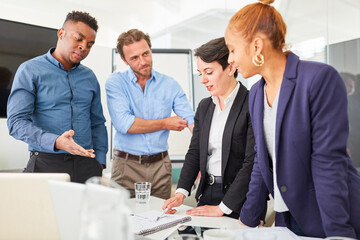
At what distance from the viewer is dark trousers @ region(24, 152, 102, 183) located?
205 centimetres

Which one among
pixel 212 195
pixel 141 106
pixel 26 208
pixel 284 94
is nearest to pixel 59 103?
pixel 141 106

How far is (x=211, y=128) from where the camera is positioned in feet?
6.13

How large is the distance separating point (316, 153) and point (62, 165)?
1567 millimetres

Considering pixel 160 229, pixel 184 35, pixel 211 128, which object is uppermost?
pixel 184 35

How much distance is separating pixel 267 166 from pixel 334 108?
1.21 feet

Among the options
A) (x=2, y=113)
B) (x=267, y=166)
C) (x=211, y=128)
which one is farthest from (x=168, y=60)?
(x=267, y=166)

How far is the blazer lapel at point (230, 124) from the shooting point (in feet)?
5.70

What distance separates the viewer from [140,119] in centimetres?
238

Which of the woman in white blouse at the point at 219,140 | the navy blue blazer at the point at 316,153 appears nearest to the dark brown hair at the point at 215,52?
the woman in white blouse at the point at 219,140

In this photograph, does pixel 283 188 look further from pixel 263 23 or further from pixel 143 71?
pixel 143 71

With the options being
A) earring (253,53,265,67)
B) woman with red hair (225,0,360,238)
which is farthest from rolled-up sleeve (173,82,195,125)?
earring (253,53,265,67)

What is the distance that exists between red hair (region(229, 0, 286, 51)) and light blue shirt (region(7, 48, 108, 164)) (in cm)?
122

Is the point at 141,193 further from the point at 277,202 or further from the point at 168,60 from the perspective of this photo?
the point at 168,60

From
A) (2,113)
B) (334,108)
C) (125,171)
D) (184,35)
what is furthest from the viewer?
(184,35)
